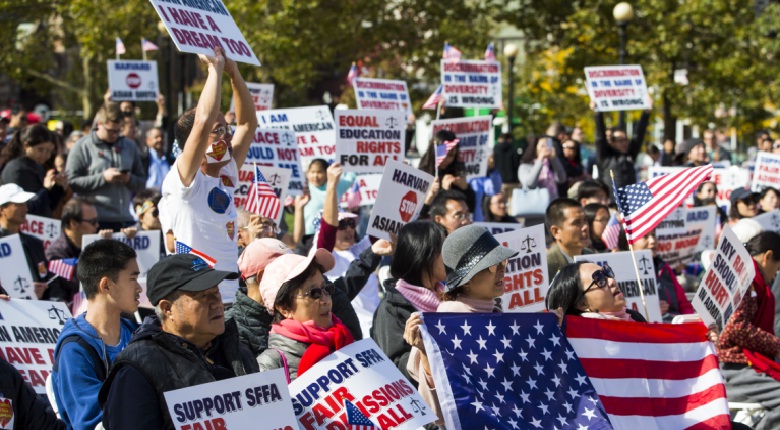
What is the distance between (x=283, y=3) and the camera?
2602 centimetres

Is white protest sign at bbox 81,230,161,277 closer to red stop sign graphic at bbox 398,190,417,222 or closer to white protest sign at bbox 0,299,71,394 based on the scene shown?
red stop sign graphic at bbox 398,190,417,222

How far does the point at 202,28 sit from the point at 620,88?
1159cm

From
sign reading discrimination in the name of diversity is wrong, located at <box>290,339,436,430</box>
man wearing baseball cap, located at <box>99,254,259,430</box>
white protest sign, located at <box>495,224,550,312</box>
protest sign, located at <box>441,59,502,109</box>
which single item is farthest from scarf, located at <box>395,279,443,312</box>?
protest sign, located at <box>441,59,502,109</box>

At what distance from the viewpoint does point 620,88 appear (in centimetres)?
1722

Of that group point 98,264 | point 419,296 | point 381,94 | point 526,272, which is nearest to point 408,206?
point 526,272

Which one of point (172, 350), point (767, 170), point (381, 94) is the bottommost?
point (767, 170)

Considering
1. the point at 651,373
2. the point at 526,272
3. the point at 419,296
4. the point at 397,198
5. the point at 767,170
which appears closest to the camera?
the point at 651,373

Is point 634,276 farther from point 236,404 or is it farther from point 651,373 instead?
point 236,404

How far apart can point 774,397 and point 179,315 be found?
472 cm

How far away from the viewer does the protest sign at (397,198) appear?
8789 mm

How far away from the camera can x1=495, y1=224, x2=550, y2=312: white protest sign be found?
796 cm

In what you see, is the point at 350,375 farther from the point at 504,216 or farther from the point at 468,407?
the point at 504,216

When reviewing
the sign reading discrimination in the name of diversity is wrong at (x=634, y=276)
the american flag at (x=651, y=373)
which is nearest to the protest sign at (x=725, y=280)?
the american flag at (x=651, y=373)

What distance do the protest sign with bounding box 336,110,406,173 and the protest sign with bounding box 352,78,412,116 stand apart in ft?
11.0
